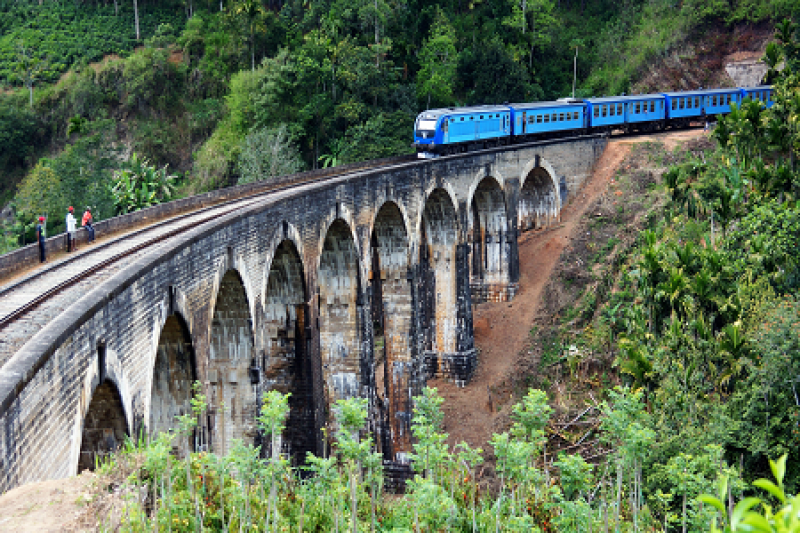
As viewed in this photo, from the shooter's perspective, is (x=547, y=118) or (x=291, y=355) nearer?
(x=291, y=355)

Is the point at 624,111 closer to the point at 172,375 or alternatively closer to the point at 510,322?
the point at 510,322

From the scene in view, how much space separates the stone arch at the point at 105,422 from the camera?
1132cm

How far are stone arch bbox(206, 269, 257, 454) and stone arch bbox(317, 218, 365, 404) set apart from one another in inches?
226

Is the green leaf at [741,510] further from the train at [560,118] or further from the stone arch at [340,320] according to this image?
the train at [560,118]

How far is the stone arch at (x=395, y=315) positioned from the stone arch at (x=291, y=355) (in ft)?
20.2

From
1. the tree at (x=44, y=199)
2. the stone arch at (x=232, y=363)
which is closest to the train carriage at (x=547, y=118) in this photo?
the tree at (x=44, y=199)

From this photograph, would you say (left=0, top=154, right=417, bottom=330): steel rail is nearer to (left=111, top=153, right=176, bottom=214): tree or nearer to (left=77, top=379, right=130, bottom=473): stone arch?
(left=77, top=379, right=130, bottom=473): stone arch

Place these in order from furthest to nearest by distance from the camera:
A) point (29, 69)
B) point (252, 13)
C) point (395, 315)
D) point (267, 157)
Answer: point (29, 69) → point (252, 13) → point (267, 157) → point (395, 315)

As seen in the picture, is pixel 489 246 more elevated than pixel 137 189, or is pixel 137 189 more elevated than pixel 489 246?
pixel 137 189

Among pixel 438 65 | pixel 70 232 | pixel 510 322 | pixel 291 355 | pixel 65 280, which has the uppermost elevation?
pixel 438 65

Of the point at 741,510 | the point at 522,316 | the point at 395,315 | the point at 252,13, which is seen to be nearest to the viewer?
the point at 741,510

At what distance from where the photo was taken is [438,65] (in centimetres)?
4966

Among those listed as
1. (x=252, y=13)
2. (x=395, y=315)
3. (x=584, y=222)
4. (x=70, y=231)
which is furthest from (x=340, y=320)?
(x=252, y=13)

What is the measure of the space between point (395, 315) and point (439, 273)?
4.95 m
